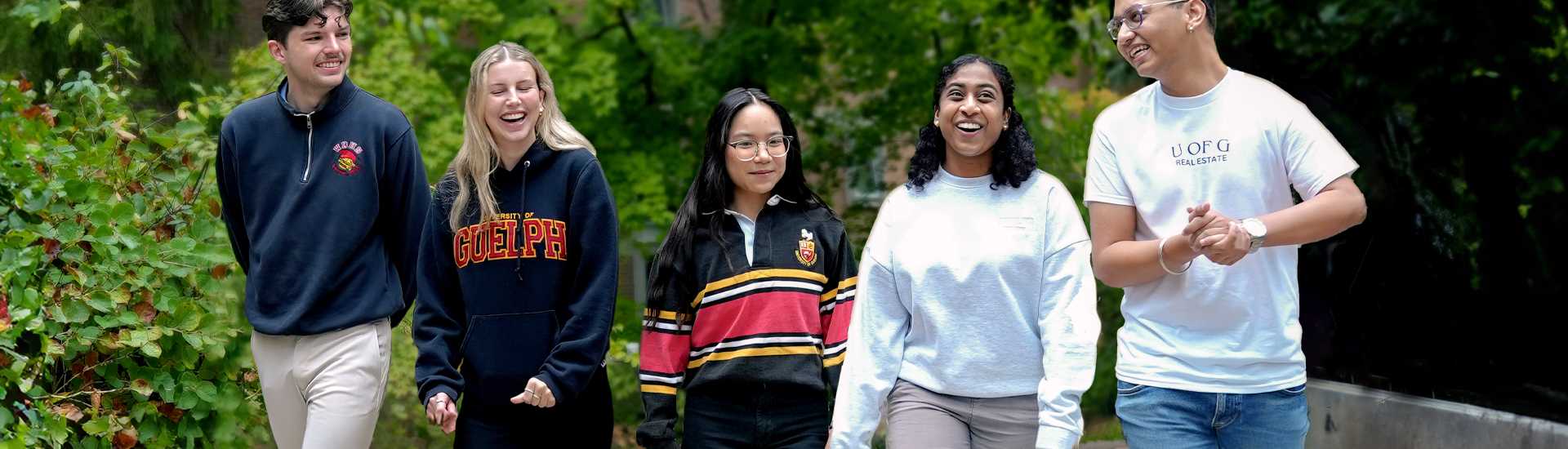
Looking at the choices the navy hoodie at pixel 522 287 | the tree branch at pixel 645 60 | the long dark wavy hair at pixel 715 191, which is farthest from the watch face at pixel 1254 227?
the tree branch at pixel 645 60

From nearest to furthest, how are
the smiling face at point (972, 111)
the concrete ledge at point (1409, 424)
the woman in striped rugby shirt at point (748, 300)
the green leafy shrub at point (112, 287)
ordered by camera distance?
the smiling face at point (972, 111) → the woman in striped rugby shirt at point (748, 300) → the green leafy shrub at point (112, 287) → the concrete ledge at point (1409, 424)

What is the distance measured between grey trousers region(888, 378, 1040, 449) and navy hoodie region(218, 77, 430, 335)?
158cm

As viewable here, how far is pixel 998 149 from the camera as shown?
13.0 ft

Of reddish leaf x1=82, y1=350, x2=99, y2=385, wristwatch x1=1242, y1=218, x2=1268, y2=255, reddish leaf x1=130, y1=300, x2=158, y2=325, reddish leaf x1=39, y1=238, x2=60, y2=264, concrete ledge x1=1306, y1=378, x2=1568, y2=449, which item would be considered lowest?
concrete ledge x1=1306, y1=378, x2=1568, y2=449

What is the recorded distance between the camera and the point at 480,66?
4.20 m

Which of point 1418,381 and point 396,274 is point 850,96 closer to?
point 1418,381

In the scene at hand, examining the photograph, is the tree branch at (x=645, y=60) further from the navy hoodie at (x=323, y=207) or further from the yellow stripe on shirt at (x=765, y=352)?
the yellow stripe on shirt at (x=765, y=352)

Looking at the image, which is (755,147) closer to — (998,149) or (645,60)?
(998,149)

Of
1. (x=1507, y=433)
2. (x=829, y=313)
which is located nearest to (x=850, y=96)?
(x=1507, y=433)

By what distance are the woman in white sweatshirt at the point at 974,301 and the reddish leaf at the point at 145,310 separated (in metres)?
2.49

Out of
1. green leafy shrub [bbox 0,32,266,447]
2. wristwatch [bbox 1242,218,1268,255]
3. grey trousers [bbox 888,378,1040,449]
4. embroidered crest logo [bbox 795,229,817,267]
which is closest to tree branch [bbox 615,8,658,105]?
green leafy shrub [bbox 0,32,266,447]

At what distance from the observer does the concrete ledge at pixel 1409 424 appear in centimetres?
582

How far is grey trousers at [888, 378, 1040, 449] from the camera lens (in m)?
3.79

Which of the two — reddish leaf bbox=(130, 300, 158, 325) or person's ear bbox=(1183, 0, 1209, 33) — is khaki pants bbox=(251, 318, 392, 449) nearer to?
reddish leaf bbox=(130, 300, 158, 325)
